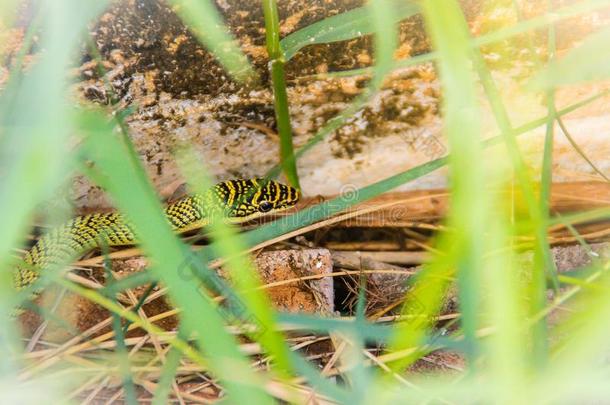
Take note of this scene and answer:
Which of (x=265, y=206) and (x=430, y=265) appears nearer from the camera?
(x=430, y=265)

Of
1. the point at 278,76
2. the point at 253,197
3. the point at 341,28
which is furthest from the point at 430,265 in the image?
the point at 253,197

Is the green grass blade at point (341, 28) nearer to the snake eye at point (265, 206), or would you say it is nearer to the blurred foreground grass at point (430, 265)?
the blurred foreground grass at point (430, 265)

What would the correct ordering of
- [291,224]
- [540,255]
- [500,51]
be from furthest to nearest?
[500,51] → [291,224] → [540,255]

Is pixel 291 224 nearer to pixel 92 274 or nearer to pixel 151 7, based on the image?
pixel 151 7

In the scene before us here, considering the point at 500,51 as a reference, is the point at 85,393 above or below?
below

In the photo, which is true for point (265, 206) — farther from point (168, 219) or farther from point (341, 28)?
point (341, 28)

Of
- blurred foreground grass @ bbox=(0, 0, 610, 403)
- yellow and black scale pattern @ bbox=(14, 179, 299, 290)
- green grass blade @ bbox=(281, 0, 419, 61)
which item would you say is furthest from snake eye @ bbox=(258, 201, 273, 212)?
blurred foreground grass @ bbox=(0, 0, 610, 403)

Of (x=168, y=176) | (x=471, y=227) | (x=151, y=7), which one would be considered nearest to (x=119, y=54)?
(x=151, y=7)
